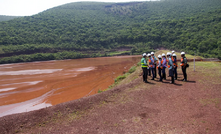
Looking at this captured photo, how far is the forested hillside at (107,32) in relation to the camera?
45.2m

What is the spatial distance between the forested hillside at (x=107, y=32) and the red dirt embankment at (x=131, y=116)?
81.5ft

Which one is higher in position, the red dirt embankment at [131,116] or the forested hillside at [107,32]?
the forested hillside at [107,32]

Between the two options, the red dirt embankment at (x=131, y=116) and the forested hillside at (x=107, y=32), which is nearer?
the red dirt embankment at (x=131, y=116)

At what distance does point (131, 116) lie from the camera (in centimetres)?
558

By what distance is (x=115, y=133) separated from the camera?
179 inches

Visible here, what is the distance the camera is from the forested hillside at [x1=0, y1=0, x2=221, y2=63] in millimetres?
45219

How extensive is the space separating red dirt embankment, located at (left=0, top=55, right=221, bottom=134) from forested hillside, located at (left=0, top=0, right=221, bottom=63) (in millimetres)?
24844

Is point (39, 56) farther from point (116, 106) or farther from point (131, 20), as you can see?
point (131, 20)

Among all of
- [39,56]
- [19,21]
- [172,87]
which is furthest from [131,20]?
[172,87]

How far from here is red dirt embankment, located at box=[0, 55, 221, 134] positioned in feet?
15.5

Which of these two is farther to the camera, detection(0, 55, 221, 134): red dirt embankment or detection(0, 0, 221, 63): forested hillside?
detection(0, 0, 221, 63): forested hillside

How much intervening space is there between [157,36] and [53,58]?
45.8m

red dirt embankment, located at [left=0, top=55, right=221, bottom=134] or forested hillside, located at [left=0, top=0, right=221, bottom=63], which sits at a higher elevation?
forested hillside, located at [left=0, top=0, right=221, bottom=63]

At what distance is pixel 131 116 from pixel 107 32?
81.6 meters
